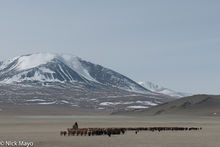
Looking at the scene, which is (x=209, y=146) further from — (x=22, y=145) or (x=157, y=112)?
(x=157, y=112)

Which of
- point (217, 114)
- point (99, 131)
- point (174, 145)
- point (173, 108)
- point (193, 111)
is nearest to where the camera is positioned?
point (174, 145)

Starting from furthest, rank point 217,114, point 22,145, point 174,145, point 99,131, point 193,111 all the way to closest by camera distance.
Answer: point 193,111 → point 217,114 → point 99,131 → point 174,145 → point 22,145

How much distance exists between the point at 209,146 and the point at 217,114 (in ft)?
439

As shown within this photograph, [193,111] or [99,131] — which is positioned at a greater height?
[193,111]

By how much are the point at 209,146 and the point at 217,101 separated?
6439 inches

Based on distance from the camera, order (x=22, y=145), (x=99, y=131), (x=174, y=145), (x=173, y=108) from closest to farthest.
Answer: (x=22, y=145)
(x=174, y=145)
(x=99, y=131)
(x=173, y=108)

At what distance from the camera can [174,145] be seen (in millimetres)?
39375

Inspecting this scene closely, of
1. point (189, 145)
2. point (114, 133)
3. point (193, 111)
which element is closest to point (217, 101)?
point (193, 111)

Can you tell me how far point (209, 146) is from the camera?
38969mm

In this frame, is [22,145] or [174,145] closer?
[22,145]

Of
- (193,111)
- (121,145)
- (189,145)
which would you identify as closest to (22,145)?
(121,145)

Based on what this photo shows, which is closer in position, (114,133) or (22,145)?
(22,145)

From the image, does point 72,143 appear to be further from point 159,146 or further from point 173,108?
point 173,108

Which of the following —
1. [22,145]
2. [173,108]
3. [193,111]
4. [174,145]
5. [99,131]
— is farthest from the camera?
[173,108]
